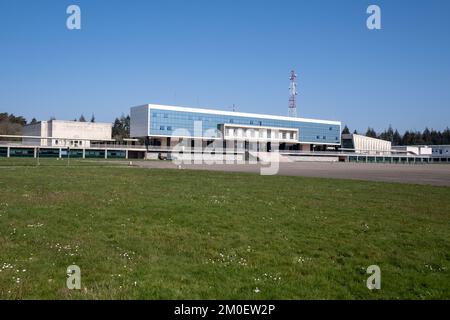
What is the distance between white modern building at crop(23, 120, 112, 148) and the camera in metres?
135

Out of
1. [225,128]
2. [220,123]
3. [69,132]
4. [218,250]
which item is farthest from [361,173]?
[69,132]

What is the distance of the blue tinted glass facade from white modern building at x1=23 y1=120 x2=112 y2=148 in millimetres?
24436

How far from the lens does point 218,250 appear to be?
30.5ft

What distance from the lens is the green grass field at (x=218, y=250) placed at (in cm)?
680

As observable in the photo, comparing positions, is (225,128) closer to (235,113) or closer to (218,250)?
(235,113)

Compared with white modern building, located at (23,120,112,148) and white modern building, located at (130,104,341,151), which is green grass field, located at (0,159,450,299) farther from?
white modern building, located at (23,120,112,148)

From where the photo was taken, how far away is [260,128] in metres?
154

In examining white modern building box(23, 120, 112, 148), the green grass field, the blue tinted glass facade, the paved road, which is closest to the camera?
the green grass field

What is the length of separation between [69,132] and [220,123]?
51265 millimetres

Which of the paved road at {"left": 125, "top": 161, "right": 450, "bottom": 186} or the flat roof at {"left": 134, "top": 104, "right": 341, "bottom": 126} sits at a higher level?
the flat roof at {"left": 134, "top": 104, "right": 341, "bottom": 126}

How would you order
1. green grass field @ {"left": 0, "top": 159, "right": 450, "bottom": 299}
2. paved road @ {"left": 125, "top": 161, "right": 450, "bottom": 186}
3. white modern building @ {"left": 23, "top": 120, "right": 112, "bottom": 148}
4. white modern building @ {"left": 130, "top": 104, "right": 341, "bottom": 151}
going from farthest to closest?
white modern building @ {"left": 130, "top": 104, "right": 341, "bottom": 151}, white modern building @ {"left": 23, "top": 120, "right": 112, "bottom": 148}, paved road @ {"left": 125, "top": 161, "right": 450, "bottom": 186}, green grass field @ {"left": 0, "top": 159, "right": 450, "bottom": 299}

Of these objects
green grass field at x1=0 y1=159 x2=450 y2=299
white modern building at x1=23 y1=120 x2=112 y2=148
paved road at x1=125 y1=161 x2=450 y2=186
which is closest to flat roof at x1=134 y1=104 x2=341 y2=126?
white modern building at x1=23 y1=120 x2=112 y2=148
